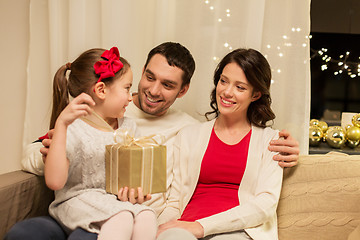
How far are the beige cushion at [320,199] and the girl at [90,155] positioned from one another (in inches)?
26.0

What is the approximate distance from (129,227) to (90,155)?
331mm

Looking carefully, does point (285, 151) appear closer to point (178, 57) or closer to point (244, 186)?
point (244, 186)

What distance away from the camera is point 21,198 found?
1540 mm

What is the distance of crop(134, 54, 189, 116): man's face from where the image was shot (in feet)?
5.91

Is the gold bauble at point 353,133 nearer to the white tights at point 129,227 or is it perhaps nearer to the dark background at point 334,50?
the dark background at point 334,50

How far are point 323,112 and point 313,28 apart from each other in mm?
643

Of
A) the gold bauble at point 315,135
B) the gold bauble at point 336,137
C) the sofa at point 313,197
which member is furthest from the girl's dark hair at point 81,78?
the gold bauble at point 336,137

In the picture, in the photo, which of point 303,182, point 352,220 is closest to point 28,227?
point 303,182

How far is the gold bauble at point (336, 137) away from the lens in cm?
242

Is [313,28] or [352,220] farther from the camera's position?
[313,28]

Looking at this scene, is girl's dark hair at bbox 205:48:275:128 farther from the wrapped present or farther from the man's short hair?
the wrapped present

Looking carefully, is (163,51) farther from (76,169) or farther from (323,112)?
(323,112)

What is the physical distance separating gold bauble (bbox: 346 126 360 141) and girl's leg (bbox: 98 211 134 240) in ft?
5.52

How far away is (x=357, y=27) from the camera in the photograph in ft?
9.54
